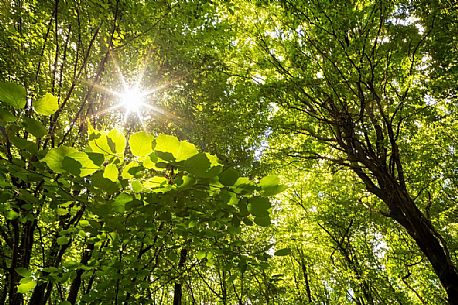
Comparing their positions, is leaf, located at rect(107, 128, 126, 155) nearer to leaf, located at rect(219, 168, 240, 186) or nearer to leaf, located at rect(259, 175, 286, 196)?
leaf, located at rect(219, 168, 240, 186)

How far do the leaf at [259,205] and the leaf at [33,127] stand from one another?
2.72 ft

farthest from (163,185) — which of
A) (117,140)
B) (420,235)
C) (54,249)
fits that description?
(420,235)

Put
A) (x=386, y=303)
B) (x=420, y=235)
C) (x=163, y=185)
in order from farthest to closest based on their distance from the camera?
(x=386, y=303), (x=420, y=235), (x=163, y=185)

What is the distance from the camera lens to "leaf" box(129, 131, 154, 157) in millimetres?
1003

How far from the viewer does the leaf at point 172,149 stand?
0.97 m

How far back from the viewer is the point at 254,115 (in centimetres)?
854

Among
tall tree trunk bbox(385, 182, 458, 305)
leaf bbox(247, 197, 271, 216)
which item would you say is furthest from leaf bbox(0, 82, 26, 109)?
tall tree trunk bbox(385, 182, 458, 305)

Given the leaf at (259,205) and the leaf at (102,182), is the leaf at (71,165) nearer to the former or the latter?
the leaf at (102,182)

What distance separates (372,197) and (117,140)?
11873 mm

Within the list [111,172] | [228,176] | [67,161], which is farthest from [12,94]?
[228,176]

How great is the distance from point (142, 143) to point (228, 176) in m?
0.33

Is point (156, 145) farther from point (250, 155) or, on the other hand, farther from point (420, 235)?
point (250, 155)

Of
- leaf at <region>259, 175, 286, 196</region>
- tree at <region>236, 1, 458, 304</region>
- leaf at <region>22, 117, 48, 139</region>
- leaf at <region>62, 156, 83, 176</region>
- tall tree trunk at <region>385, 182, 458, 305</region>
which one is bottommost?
leaf at <region>259, 175, 286, 196</region>

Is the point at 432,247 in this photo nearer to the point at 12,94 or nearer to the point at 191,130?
the point at 191,130
